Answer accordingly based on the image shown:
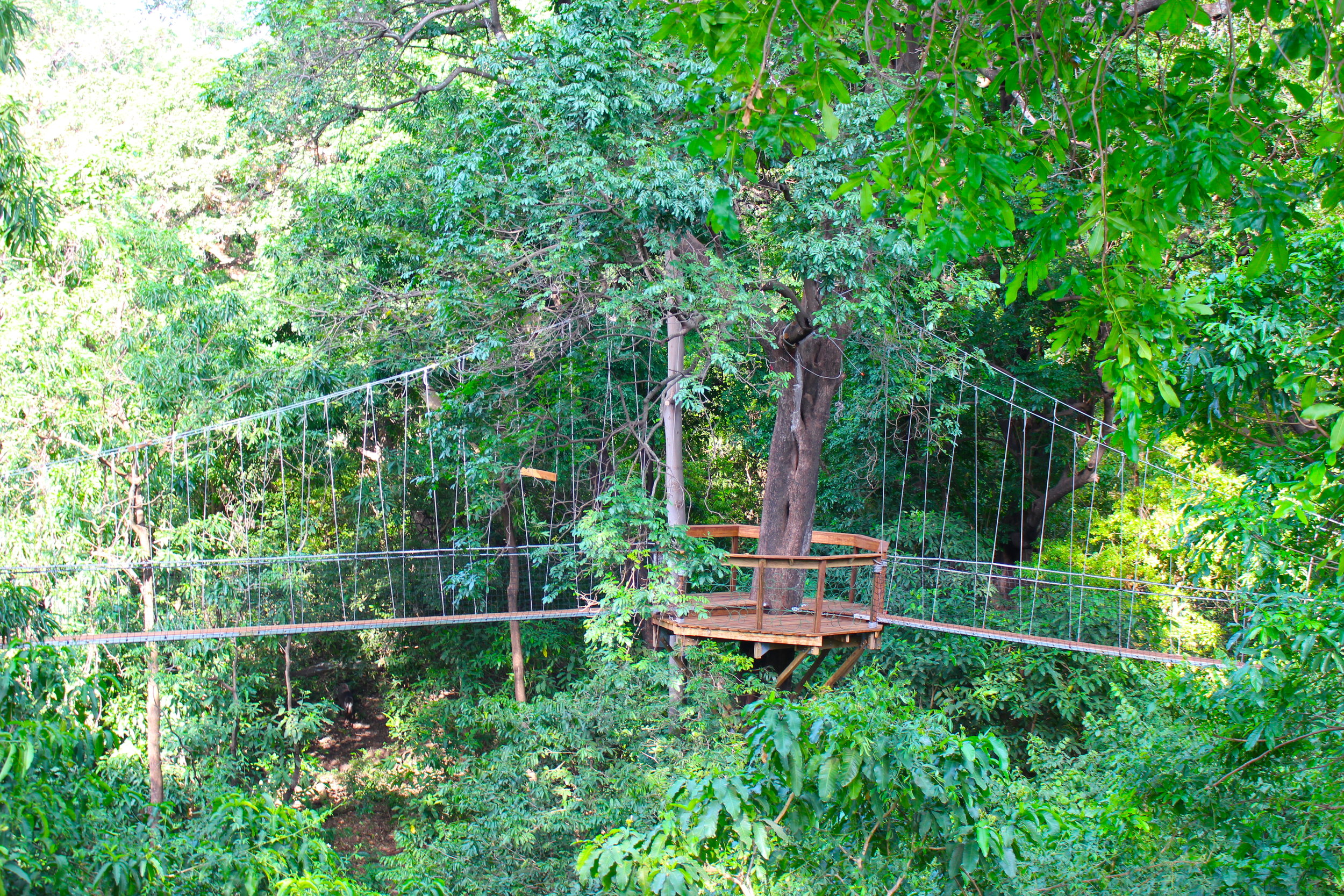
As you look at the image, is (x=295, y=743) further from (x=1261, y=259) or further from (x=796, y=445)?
(x=1261, y=259)

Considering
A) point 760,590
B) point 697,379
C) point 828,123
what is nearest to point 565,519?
point 760,590

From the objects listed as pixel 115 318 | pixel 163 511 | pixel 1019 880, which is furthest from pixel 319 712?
pixel 1019 880

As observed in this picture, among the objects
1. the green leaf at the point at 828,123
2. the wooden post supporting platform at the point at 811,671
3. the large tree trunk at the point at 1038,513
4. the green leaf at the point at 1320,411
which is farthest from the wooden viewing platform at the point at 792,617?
the green leaf at the point at 1320,411

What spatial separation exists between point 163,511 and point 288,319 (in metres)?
1.65

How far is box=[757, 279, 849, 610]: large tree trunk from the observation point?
20.3 feet

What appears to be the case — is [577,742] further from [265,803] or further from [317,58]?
[317,58]

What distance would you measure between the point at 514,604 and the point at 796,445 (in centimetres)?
259

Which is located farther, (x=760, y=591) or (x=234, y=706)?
(x=234, y=706)

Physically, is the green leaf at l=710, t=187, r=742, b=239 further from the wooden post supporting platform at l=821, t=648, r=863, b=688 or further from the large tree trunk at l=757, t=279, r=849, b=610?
the wooden post supporting platform at l=821, t=648, r=863, b=688

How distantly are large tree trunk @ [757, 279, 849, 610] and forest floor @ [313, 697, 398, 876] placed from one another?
352 centimetres

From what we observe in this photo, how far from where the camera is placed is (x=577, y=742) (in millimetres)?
5473

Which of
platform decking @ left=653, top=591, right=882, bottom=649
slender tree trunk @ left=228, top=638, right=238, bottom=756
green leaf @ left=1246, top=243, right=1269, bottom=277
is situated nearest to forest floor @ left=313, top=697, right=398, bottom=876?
slender tree trunk @ left=228, top=638, right=238, bottom=756

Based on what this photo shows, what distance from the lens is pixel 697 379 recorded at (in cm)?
530

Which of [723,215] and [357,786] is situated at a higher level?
[723,215]
